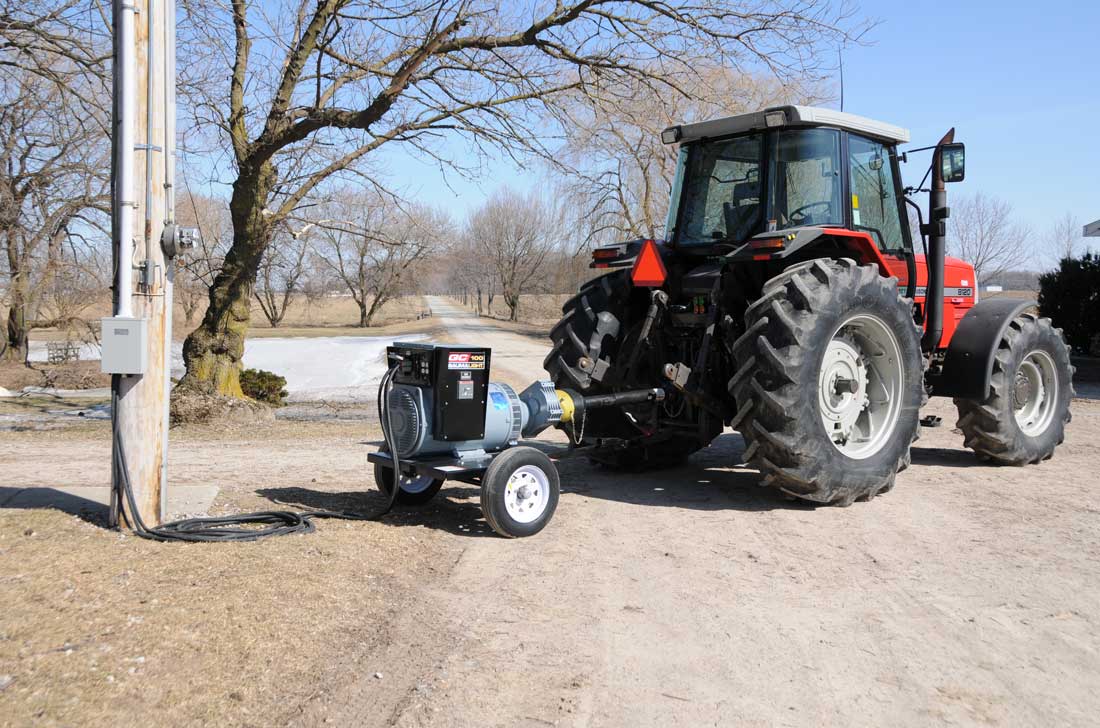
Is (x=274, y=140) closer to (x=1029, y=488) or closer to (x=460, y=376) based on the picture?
(x=460, y=376)

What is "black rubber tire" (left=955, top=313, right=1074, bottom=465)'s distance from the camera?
7898mm

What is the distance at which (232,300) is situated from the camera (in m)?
12.0

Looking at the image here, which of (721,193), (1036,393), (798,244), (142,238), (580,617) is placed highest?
(721,193)

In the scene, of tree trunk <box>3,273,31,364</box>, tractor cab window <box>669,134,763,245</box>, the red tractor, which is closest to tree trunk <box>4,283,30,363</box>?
tree trunk <box>3,273,31,364</box>

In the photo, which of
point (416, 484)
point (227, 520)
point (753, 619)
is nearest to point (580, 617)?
point (753, 619)

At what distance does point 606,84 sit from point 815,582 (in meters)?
→ 7.84

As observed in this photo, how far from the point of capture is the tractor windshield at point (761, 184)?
23.3 ft

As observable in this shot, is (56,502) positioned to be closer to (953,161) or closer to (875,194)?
(875,194)

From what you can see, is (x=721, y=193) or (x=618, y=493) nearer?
(x=618, y=493)

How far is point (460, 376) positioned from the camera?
582cm

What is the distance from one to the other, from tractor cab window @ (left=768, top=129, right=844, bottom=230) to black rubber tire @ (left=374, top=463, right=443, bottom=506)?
135 inches

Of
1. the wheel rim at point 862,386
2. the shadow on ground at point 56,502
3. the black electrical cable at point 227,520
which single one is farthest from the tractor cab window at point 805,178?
the shadow on ground at point 56,502

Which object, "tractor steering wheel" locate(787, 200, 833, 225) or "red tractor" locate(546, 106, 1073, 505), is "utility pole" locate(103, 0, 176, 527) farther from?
"tractor steering wheel" locate(787, 200, 833, 225)

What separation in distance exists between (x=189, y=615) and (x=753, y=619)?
106 inches
